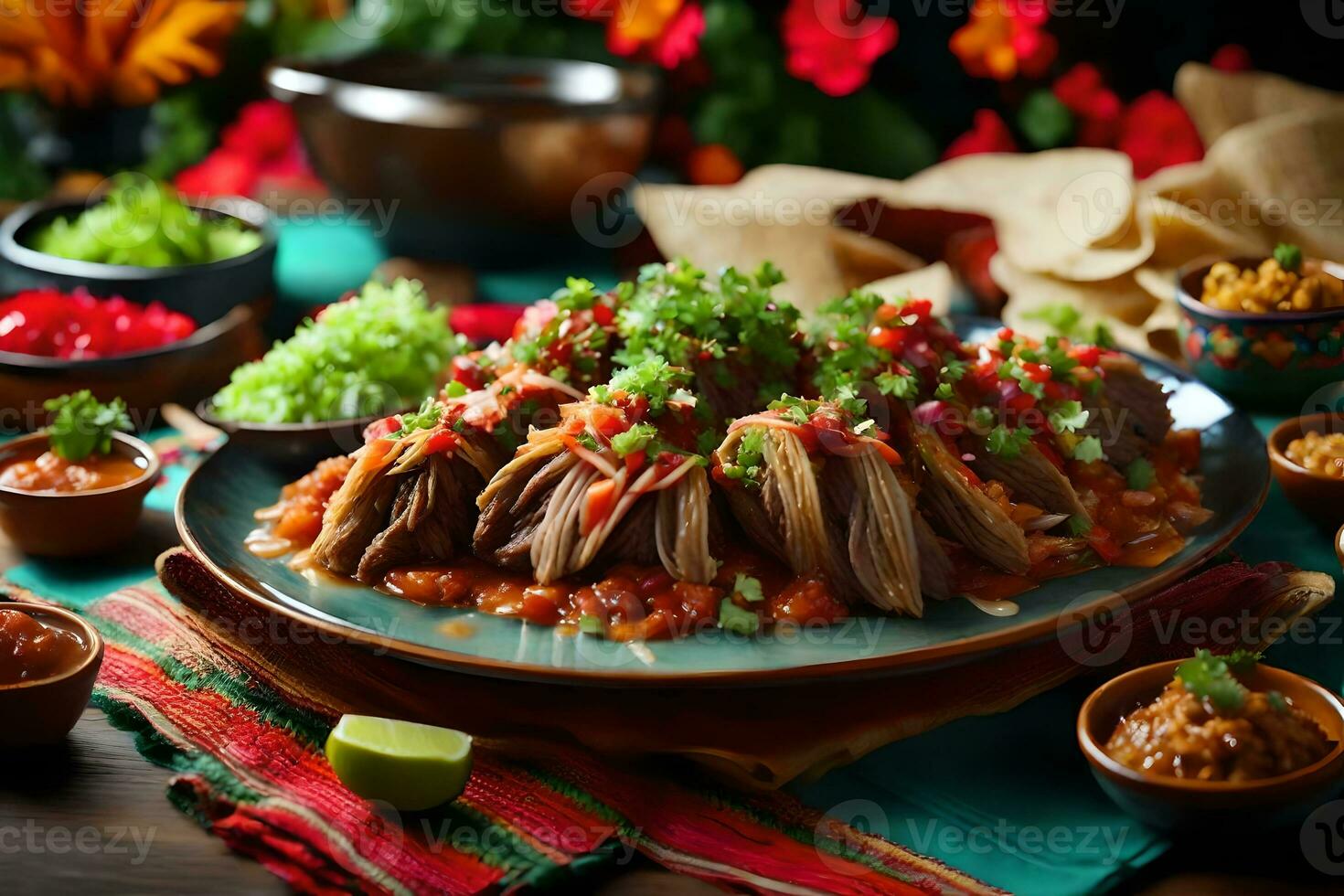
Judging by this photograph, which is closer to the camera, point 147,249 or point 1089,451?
point 1089,451

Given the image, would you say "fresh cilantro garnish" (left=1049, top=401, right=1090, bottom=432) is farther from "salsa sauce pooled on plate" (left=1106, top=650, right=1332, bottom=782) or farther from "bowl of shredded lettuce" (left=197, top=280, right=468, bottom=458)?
"bowl of shredded lettuce" (left=197, top=280, right=468, bottom=458)

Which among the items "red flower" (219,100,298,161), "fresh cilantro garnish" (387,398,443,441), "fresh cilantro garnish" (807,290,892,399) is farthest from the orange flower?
"fresh cilantro garnish" (807,290,892,399)

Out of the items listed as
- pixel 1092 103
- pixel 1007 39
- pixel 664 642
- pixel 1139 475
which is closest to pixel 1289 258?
pixel 1139 475

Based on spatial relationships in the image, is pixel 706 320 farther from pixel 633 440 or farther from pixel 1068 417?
pixel 1068 417

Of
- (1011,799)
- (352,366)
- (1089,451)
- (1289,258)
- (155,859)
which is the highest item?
(1289,258)

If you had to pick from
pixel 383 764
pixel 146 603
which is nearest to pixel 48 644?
pixel 146 603

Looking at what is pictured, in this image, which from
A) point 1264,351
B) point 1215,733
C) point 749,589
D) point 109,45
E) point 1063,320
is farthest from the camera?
point 109,45

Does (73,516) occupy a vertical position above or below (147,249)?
below

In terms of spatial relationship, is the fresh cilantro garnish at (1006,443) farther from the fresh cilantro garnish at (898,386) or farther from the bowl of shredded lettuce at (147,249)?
the bowl of shredded lettuce at (147,249)
